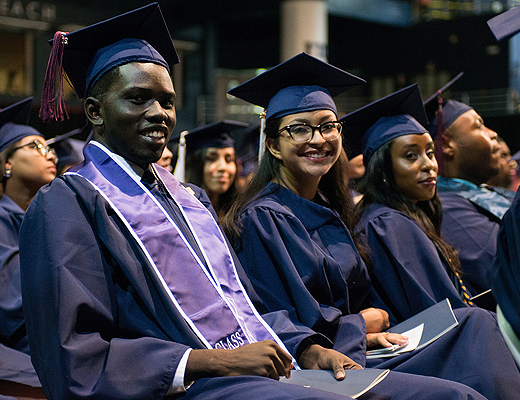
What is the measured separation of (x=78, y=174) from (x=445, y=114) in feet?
8.81

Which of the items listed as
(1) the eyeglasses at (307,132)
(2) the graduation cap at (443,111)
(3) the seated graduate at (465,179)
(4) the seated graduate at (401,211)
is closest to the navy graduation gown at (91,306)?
(1) the eyeglasses at (307,132)

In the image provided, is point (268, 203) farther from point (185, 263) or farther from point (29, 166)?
point (29, 166)

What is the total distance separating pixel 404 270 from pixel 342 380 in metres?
1.09

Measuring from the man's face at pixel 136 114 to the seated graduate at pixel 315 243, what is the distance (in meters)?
0.62

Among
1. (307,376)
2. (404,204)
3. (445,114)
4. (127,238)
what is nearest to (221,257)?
(127,238)

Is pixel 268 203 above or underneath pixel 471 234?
above

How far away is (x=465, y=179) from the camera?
384 centimetres

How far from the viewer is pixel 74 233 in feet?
5.43

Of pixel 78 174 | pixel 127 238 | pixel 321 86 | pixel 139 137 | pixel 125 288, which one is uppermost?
pixel 321 86

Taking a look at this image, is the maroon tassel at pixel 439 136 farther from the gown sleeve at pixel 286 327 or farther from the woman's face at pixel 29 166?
the woman's face at pixel 29 166

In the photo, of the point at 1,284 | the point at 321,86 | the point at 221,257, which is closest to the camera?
the point at 221,257

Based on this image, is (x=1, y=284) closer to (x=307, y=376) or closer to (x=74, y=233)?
(x=74, y=233)

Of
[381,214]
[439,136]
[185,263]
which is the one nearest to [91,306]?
[185,263]

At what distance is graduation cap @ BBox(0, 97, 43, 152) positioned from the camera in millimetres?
3467
